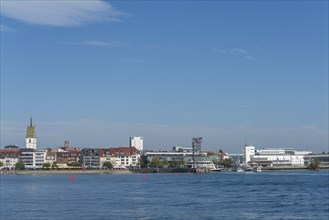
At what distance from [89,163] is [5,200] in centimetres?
11617

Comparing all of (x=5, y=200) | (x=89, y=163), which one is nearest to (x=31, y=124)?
(x=89, y=163)

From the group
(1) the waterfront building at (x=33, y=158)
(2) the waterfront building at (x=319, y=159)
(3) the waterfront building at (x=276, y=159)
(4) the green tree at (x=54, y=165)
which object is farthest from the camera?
(2) the waterfront building at (x=319, y=159)

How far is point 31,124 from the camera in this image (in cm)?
16712

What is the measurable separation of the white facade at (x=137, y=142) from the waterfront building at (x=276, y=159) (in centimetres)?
3621

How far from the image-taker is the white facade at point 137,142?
19024 cm

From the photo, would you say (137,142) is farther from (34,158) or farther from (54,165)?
(54,165)

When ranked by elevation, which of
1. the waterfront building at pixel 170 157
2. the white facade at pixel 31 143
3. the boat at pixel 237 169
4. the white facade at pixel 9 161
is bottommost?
the boat at pixel 237 169

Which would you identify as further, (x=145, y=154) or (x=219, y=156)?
(x=219, y=156)

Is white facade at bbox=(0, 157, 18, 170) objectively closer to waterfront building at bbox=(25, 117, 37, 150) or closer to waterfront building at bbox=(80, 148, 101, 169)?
waterfront building at bbox=(25, 117, 37, 150)

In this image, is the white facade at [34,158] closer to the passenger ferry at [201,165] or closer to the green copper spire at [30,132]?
the green copper spire at [30,132]

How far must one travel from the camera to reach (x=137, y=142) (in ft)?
625

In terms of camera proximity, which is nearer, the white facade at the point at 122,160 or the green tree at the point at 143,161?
the green tree at the point at 143,161

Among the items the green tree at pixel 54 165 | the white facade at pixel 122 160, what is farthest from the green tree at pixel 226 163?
the green tree at pixel 54 165

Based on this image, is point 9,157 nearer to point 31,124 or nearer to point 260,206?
point 31,124
